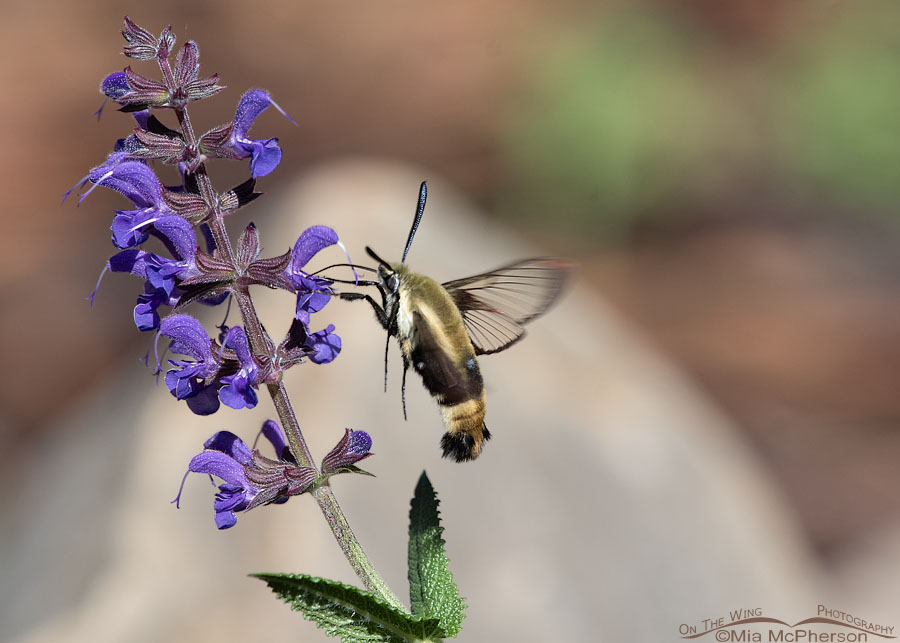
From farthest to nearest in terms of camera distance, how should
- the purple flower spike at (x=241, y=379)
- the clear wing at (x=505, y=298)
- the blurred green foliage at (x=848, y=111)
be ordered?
the blurred green foliage at (x=848, y=111), the clear wing at (x=505, y=298), the purple flower spike at (x=241, y=379)

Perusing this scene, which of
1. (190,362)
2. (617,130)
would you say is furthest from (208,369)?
(617,130)

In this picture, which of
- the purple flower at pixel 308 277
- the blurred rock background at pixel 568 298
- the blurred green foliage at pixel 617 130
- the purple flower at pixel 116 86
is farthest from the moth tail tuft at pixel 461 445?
the blurred green foliage at pixel 617 130

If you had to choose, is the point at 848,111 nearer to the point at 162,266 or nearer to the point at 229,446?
the point at 229,446

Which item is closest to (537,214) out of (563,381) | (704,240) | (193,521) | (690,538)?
(704,240)

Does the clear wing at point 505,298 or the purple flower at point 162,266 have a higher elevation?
the clear wing at point 505,298

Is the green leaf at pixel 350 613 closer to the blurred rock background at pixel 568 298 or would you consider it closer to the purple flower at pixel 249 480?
the purple flower at pixel 249 480

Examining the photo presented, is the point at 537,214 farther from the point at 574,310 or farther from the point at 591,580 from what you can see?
the point at 591,580
